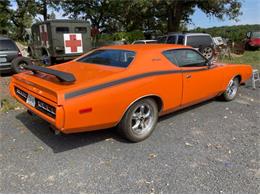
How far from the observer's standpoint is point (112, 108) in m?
3.28

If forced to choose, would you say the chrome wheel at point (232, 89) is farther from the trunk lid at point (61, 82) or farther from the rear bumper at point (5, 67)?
the rear bumper at point (5, 67)

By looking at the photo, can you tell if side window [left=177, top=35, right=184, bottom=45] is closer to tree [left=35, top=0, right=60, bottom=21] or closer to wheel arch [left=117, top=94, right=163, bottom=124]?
wheel arch [left=117, top=94, right=163, bottom=124]

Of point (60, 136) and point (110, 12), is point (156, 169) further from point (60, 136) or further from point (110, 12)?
point (110, 12)

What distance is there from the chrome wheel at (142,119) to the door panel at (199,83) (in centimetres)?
76

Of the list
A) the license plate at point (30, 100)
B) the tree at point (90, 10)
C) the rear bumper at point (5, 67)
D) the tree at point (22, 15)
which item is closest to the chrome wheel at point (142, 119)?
the license plate at point (30, 100)

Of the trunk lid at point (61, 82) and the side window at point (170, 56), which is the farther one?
the side window at point (170, 56)

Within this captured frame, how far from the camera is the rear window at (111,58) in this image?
394 centimetres

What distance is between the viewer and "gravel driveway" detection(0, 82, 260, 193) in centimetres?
280

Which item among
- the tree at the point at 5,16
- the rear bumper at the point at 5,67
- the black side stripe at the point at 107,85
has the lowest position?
the rear bumper at the point at 5,67

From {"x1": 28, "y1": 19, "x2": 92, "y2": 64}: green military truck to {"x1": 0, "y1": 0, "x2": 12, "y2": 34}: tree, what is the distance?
19.1 m

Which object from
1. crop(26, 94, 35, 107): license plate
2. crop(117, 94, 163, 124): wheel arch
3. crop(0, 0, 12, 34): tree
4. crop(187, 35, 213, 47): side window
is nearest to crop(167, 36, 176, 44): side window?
crop(187, 35, 213, 47): side window

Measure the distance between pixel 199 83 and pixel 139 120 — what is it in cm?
146

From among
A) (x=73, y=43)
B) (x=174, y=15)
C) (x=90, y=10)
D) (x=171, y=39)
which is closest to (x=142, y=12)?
(x=174, y=15)

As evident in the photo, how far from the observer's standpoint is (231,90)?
5844mm
